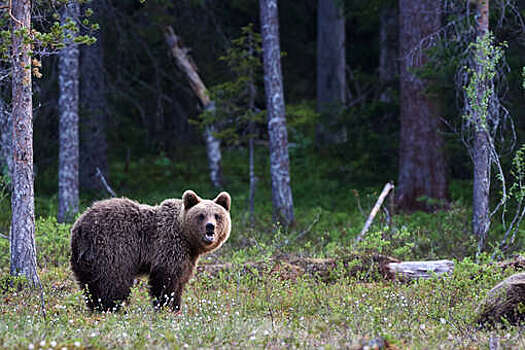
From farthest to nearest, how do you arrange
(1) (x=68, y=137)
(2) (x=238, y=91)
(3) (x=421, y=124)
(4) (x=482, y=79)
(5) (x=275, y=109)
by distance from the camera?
(2) (x=238, y=91) < (3) (x=421, y=124) < (5) (x=275, y=109) < (1) (x=68, y=137) < (4) (x=482, y=79)

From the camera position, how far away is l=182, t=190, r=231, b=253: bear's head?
8.11 metres

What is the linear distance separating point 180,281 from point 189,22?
14131 mm

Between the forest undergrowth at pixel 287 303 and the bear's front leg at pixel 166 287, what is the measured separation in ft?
0.62

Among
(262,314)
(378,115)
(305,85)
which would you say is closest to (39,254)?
(262,314)

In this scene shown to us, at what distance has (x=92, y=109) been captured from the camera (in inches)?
752

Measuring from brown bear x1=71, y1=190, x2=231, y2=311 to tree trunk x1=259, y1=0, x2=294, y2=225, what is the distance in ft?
23.7

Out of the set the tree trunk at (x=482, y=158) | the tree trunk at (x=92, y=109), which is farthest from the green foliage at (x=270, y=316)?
the tree trunk at (x=92, y=109)

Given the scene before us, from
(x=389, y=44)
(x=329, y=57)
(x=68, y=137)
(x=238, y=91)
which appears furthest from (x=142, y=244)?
(x=329, y=57)

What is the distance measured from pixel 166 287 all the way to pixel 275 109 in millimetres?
8595

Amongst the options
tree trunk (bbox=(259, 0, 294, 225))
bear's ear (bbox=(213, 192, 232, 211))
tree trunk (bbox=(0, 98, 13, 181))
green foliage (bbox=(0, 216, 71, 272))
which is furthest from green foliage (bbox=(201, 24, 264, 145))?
bear's ear (bbox=(213, 192, 232, 211))

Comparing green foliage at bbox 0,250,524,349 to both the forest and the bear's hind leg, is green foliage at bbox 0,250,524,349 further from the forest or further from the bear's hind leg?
the bear's hind leg

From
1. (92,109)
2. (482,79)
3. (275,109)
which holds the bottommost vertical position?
(275,109)

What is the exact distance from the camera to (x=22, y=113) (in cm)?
823

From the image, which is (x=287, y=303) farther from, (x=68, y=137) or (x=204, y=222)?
(x=68, y=137)
